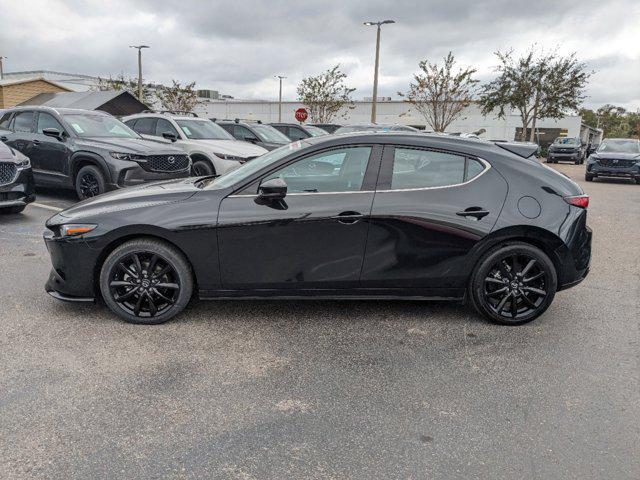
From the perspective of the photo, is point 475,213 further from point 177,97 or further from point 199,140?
point 177,97

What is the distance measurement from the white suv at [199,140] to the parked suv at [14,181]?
301cm

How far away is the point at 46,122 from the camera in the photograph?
9.38 m

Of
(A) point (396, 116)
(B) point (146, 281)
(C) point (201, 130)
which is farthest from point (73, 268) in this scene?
(A) point (396, 116)

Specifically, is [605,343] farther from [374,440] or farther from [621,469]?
[374,440]

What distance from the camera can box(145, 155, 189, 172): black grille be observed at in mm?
8633

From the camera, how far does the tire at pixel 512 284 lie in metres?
4.03

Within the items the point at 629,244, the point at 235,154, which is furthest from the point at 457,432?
the point at 235,154

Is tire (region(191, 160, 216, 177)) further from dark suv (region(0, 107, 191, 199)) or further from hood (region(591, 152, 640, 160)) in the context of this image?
hood (region(591, 152, 640, 160))

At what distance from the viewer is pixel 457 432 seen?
271cm

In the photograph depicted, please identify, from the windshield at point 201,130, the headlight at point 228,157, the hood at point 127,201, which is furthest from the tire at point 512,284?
the windshield at point 201,130

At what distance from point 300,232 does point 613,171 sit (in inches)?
692

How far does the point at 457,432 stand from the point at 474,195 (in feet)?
6.29

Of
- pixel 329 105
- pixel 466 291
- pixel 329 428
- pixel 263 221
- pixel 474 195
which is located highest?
pixel 329 105

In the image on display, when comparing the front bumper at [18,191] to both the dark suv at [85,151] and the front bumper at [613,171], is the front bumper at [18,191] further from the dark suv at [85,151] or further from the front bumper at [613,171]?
the front bumper at [613,171]
